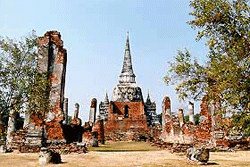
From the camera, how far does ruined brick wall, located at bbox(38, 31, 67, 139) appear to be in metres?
13.3

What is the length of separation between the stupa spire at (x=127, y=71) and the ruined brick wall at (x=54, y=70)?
128 ft

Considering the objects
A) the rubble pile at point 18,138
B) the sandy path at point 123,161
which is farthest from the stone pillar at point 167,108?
the sandy path at point 123,161

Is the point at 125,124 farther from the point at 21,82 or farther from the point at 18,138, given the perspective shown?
the point at 21,82

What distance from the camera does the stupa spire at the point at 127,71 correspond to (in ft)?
177

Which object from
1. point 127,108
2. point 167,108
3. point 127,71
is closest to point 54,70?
point 167,108

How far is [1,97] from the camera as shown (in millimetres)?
8617

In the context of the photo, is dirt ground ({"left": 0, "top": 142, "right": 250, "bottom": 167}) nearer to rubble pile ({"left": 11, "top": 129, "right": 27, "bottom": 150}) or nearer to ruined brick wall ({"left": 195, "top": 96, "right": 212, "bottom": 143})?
rubble pile ({"left": 11, "top": 129, "right": 27, "bottom": 150})

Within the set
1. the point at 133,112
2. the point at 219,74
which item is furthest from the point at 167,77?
the point at 133,112

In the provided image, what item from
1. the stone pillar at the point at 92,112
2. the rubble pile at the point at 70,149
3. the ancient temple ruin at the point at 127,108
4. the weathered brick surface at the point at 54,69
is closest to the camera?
the rubble pile at the point at 70,149

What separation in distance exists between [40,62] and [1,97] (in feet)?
17.1

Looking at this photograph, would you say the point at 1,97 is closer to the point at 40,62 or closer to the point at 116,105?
the point at 40,62

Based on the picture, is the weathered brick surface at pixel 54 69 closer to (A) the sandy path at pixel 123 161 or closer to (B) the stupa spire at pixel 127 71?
(A) the sandy path at pixel 123 161

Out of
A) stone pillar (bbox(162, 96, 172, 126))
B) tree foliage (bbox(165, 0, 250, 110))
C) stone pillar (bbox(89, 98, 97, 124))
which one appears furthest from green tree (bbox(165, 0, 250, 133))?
stone pillar (bbox(89, 98, 97, 124))

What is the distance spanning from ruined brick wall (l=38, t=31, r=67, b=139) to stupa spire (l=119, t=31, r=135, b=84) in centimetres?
3913
